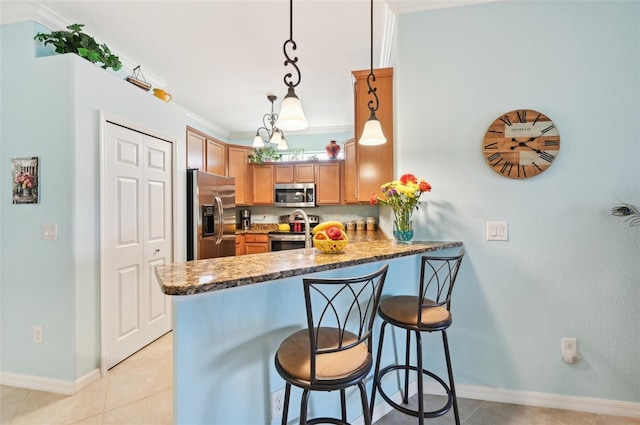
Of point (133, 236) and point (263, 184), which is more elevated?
point (263, 184)

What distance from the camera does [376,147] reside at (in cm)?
233

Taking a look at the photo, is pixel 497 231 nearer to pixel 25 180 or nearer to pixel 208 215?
pixel 208 215

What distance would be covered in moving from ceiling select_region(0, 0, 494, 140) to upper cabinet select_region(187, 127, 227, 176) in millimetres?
520

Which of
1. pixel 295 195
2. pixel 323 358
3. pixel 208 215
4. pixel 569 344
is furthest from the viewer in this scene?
pixel 295 195

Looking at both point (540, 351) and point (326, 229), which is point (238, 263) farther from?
point (540, 351)

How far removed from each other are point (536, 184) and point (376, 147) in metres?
1.13

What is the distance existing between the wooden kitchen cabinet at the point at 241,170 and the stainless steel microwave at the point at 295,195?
481 mm

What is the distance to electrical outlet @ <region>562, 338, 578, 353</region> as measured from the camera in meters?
1.78

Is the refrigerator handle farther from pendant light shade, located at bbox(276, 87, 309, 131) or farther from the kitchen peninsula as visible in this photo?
pendant light shade, located at bbox(276, 87, 309, 131)

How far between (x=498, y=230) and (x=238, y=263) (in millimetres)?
1675

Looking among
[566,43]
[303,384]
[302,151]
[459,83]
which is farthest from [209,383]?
[302,151]

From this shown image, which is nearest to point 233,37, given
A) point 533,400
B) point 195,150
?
point 195,150

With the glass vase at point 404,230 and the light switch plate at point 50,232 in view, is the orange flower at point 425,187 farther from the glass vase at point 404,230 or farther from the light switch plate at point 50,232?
the light switch plate at point 50,232

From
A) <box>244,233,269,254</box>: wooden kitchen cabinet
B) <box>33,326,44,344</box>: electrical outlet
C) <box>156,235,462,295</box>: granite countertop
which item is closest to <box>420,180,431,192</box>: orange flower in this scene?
<box>156,235,462,295</box>: granite countertop
